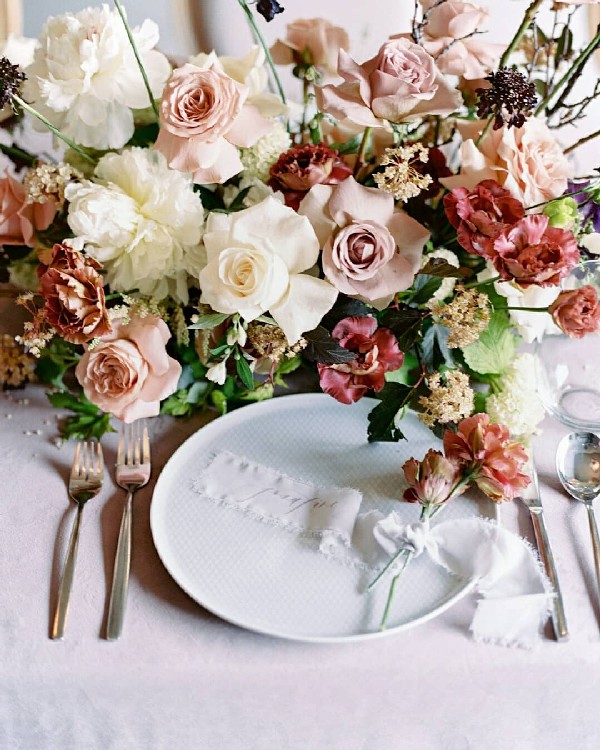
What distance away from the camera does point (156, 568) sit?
75 cm

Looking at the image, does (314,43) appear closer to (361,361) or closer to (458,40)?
(458,40)

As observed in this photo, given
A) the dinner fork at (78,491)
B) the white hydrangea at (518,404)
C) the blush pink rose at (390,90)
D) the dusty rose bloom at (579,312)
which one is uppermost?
the blush pink rose at (390,90)

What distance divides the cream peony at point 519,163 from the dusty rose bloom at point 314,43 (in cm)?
25

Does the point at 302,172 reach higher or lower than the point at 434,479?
higher

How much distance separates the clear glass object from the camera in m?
0.90

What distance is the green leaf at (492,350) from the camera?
0.87 metres

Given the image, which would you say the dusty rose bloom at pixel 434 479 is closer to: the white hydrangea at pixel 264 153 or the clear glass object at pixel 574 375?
the clear glass object at pixel 574 375

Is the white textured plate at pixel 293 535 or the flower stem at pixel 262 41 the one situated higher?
the flower stem at pixel 262 41

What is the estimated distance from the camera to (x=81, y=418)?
3.00 ft

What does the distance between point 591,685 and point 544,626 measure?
64 mm

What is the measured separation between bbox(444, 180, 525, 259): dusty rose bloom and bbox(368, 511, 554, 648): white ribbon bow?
28cm

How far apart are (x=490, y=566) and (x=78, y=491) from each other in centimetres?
45

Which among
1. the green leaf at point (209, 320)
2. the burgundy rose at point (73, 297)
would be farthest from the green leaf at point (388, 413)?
the burgundy rose at point (73, 297)

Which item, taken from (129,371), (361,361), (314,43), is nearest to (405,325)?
(361,361)
